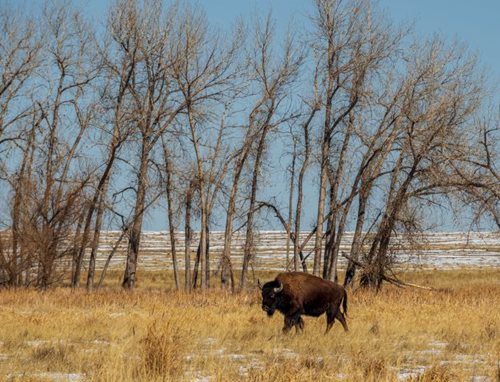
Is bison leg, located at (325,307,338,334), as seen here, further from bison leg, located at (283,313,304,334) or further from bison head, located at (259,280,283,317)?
bison head, located at (259,280,283,317)

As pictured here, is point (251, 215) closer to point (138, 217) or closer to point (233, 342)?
point (138, 217)

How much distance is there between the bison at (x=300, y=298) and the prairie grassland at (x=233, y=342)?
340 millimetres

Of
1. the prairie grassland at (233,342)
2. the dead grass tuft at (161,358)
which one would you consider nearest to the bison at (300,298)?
the prairie grassland at (233,342)

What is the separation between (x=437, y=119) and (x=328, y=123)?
388 centimetres

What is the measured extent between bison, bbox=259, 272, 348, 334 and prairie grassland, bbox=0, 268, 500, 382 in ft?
1.11

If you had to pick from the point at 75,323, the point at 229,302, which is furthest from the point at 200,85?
the point at 75,323

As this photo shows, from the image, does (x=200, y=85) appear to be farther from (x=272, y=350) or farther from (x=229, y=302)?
(x=272, y=350)

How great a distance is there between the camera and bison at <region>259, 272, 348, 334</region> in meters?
13.8

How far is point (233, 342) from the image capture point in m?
12.3

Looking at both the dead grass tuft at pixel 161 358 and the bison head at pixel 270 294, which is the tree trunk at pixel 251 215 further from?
the dead grass tuft at pixel 161 358

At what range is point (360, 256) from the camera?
29.8m

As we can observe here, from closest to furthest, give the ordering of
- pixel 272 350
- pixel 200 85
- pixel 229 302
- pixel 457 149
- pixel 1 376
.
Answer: pixel 1 376 < pixel 272 350 < pixel 229 302 < pixel 457 149 < pixel 200 85

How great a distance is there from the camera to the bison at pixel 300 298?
1377 cm

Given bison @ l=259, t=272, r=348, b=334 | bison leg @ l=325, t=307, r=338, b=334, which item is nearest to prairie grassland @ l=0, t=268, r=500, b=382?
bison leg @ l=325, t=307, r=338, b=334
